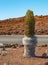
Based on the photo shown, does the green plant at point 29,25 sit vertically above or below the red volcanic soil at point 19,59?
above

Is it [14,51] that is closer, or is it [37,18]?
[14,51]

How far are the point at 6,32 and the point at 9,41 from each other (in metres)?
6.15

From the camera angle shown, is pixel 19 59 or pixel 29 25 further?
pixel 29 25

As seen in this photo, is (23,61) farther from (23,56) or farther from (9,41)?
(9,41)

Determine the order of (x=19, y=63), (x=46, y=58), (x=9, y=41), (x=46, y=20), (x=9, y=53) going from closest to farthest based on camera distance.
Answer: (x=19, y=63) < (x=46, y=58) < (x=9, y=53) < (x=9, y=41) < (x=46, y=20)

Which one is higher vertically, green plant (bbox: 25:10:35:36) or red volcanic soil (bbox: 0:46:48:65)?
green plant (bbox: 25:10:35:36)

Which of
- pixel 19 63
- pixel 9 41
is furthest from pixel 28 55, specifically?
pixel 9 41

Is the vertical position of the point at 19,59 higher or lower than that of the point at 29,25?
lower

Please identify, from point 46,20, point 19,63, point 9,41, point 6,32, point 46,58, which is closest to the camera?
point 19,63

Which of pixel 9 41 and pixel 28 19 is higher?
pixel 28 19

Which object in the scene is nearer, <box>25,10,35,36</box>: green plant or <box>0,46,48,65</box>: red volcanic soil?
<box>0,46,48,65</box>: red volcanic soil

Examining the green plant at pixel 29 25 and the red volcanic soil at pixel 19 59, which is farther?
the green plant at pixel 29 25

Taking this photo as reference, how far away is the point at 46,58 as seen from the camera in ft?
46.2

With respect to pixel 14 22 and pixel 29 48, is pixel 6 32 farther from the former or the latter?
pixel 29 48
